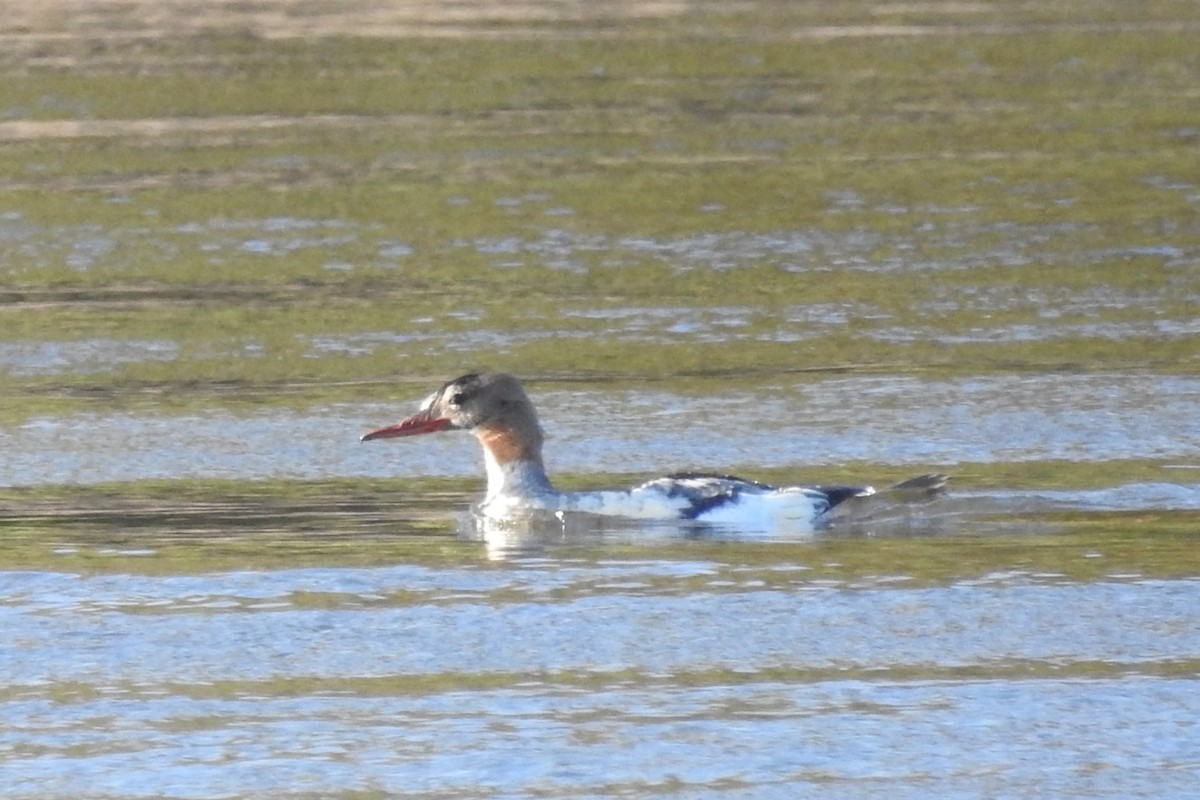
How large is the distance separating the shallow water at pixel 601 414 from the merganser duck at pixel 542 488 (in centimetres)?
12

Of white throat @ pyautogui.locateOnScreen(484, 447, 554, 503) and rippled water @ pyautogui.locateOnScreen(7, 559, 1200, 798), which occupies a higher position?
white throat @ pyautogui.locateOnScreen(484, 447, 554, 503)

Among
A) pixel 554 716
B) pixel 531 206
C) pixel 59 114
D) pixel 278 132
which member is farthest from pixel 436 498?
pixel 59 114

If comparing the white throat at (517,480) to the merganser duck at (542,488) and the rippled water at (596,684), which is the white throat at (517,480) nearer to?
the merganser duck at (542,488)

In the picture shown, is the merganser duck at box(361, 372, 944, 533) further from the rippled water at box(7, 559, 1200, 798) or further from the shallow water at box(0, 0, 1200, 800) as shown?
the rippled water at box(7, 559, 1200, 798)

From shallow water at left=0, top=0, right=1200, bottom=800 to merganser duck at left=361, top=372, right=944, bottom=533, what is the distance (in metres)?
0.12

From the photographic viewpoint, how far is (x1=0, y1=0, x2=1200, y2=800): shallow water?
277 inches

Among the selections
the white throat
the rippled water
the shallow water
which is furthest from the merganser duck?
the rippled water

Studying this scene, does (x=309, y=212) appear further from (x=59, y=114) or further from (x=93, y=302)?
(x=59, y=114)

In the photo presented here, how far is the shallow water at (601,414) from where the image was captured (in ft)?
23.1

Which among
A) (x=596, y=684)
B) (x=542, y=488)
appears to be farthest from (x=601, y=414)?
(x=596, y=684)

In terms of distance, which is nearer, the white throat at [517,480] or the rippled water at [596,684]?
the rippled water at [596,684]

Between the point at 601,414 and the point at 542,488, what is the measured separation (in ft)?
5.89

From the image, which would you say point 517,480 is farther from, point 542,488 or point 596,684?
point 596,684

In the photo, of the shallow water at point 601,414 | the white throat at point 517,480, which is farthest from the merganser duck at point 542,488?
the shallow water at point 601,414
